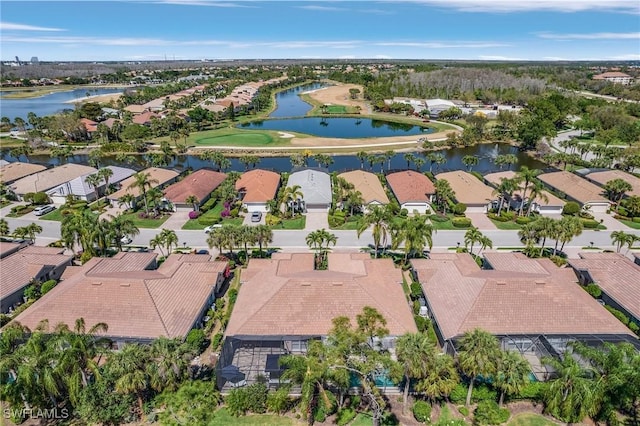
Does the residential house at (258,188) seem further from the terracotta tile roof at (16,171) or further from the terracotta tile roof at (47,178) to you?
the terracotta tile roof at (16,171)

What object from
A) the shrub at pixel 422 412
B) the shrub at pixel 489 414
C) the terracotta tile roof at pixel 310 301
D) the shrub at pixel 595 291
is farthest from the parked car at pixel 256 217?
the shrub at pixel 595 291

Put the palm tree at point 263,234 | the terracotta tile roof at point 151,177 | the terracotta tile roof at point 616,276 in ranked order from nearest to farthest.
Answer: the terracotta tile roof at point 616,276, the palm tree at point 263,234, the terracotta tile roof at point 151,177

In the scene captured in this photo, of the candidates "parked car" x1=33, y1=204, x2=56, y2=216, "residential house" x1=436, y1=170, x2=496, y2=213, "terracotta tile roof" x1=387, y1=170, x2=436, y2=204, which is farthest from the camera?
"terracotta tile roof" x1=387, y1=170, x2=436, y2=204

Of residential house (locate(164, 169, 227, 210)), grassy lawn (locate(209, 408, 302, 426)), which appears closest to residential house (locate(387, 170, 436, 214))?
residential house (locate(164, 169, 227, 210))

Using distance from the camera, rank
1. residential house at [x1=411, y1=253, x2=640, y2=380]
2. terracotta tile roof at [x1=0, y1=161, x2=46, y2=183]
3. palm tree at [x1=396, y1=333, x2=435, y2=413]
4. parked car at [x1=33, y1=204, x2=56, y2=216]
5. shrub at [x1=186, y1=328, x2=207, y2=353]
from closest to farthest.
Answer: palm tree at [x1=396, y1=333, x2=435, y2=413], residential house at [x1=411, y1=253, x2=640, y2=380], shrub at [x1=186, y1=328, x2=207, y2=353], parked car at [x1=33, y1=204, x2=56, y2=216], terracotta tile roof at [x1=0, y1=161, x2=46, y2=183]

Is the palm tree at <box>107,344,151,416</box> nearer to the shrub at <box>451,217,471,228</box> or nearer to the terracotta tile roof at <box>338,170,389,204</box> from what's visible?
the terracotta tile roof at <box>338,170,389,204</box>

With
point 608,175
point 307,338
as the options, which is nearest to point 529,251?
point 307,338
